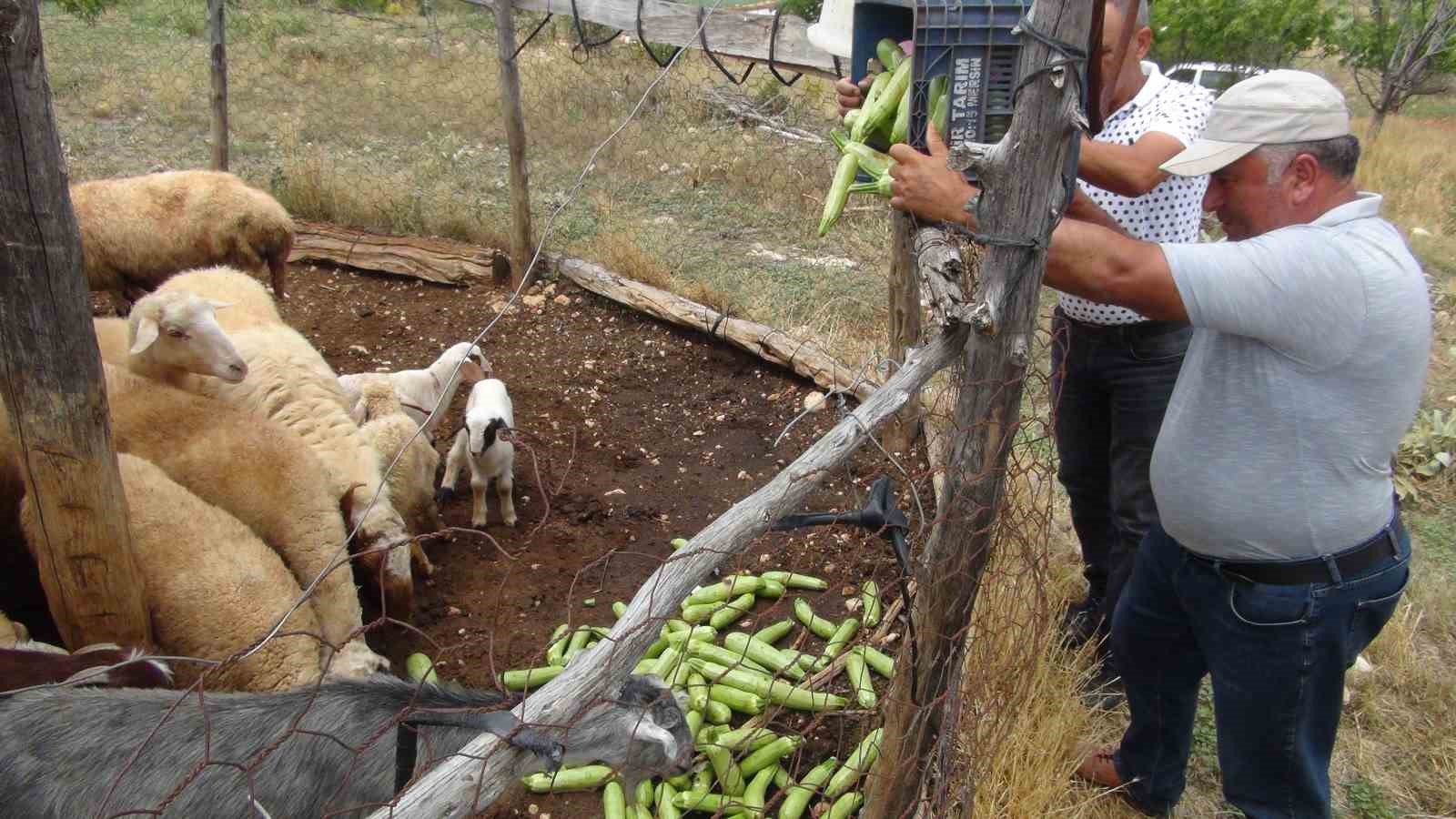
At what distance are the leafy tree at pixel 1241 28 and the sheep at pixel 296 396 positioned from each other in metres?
16.1

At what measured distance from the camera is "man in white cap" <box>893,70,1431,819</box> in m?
2.12

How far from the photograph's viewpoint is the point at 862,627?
397 centimetres

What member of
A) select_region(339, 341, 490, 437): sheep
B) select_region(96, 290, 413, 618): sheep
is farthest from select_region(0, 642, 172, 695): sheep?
select_region(339, 341, 490, 437): sheep

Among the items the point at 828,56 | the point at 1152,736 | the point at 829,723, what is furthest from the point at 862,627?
the point at 828,56

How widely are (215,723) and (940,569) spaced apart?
7.12 ft

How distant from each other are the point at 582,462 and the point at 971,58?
3834mm

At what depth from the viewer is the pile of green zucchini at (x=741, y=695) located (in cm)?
322

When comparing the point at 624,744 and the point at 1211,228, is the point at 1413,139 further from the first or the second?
the point at 624,744

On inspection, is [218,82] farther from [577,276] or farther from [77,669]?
[77,669]

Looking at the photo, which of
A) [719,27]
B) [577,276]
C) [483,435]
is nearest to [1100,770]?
[483,435]

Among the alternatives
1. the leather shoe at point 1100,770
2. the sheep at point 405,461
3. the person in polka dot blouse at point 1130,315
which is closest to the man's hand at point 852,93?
the person in polka dot blouse at point 1130,315

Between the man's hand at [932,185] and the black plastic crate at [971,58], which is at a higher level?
the black plastic crate at [971,58]

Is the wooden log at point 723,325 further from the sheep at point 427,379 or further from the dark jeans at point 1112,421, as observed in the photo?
the dark jeans at point 1112,421

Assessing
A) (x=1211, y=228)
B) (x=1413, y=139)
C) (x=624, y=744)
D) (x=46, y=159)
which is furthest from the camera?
(x=1413, y=139)
